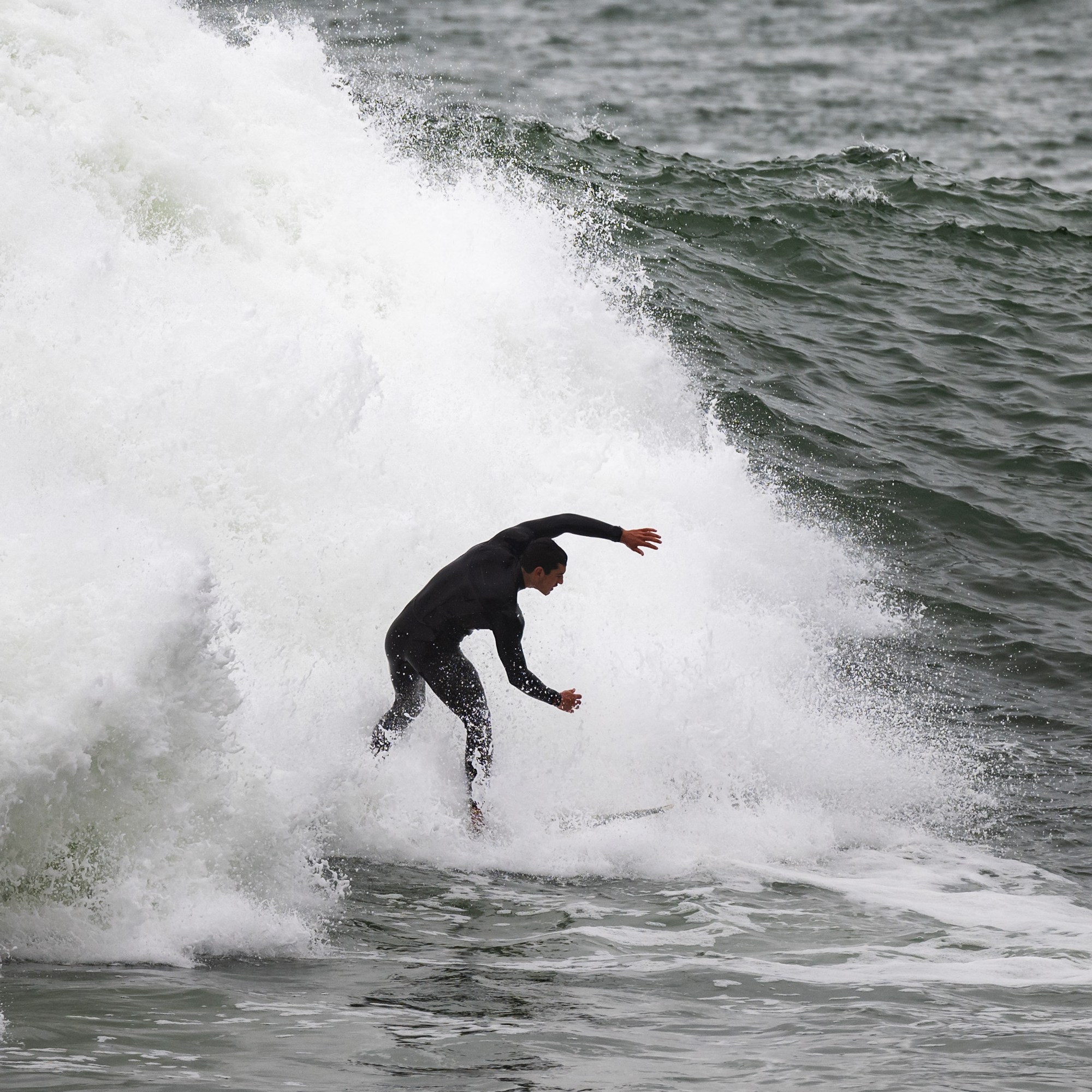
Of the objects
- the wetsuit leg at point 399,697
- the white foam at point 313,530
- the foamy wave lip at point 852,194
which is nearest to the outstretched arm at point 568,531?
the wetsuit leg at point 399,697

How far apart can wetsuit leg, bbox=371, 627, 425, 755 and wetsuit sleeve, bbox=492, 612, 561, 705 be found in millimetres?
482

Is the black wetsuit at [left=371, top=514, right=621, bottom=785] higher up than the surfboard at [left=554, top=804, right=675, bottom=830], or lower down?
higher up

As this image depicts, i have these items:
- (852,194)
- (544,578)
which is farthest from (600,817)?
(852,194)

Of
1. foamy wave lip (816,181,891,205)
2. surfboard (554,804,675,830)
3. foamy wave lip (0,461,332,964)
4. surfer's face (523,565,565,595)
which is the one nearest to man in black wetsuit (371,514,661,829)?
surfer's face (523,565,565,595)

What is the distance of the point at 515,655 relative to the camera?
6910 millimetres

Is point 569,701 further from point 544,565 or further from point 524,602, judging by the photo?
point 524,602

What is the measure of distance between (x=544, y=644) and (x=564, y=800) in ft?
4.55

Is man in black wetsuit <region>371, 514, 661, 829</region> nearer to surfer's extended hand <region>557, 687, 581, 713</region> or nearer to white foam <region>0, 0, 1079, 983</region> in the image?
surfer's extended hand <region>557, 687, 581, 713</region>

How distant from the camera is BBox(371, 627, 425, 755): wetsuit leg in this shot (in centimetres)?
708

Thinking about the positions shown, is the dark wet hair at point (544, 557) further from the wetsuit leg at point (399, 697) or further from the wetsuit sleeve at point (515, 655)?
the wetsuit leg at point (399, 697)

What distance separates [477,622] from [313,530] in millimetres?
1798

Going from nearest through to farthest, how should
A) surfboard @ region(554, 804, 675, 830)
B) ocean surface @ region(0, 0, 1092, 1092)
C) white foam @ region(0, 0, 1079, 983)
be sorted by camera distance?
1. ocean surface @ region(0, 0, 1092, 1092)
2. white foam @ region(0, 0, 1079, 983)
3. surfboard @ region(554, 804, 675, 830)

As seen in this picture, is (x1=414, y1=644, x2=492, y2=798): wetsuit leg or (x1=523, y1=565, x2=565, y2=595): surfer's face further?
(x1=414, y1=644, x2=492, y2=798): wetsuit leg

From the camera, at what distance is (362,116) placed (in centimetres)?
1287
